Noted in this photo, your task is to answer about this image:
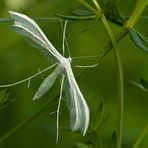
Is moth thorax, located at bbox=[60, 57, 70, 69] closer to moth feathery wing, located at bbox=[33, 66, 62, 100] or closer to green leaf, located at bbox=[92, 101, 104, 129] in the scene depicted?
moth feathery wing, located at bbox=[33, 66, 62, 100]

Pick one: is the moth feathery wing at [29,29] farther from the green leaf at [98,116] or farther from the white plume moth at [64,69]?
the green leaf at [98,116]

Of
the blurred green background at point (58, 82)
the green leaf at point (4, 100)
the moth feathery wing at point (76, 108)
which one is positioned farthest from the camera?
the blurred green background at point (58, 82)

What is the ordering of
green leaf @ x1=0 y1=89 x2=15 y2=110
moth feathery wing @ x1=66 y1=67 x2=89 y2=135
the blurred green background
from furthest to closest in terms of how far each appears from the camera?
the blurred green background
green leaf @ x1=0 y1=89 x2=15 y2=110
moth feathery wing @ x1=66 y1=67 x2=89 y2=135

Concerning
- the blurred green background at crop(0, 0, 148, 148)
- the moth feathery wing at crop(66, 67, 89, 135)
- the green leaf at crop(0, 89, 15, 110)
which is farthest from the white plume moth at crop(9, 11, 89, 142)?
the blurred green background at crop(0, 0, 148, 148)

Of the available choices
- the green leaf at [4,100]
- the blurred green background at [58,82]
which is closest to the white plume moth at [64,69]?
the green leaf at [4,100]

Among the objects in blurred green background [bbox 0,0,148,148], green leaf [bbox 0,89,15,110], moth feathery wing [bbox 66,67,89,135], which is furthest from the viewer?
blurred green background [bbox 0,0,148,148]

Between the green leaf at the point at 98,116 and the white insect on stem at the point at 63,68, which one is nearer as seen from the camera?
the white insect on stem at the point at 63,68

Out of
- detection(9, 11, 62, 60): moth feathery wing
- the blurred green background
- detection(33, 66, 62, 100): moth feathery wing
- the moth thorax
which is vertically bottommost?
the blurred green background

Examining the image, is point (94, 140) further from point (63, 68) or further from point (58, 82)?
point (58, 82)
